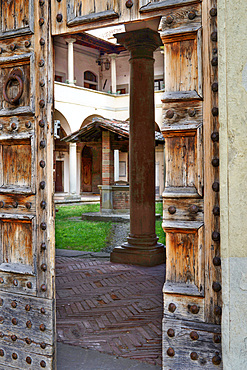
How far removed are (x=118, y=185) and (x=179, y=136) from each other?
12.2 m

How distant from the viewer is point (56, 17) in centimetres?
245

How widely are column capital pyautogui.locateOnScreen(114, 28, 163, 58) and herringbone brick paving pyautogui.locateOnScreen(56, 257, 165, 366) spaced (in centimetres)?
337

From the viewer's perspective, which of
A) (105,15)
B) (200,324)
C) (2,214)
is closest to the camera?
(200,324)

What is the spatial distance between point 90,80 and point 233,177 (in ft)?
82.5

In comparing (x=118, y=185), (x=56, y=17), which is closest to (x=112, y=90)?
(x=118, y=185)

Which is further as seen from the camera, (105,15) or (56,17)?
(56,17)

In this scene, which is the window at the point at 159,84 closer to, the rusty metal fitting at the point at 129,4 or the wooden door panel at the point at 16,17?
the wooden door panel at the point at 16,17

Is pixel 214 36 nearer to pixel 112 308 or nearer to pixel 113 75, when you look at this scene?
pixel 112 308

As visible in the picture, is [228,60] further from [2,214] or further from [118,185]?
[118,185]

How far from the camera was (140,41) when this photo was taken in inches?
240

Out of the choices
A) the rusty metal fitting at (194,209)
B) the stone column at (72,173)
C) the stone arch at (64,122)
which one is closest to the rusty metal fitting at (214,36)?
the rusty metal fitting at (194,209)

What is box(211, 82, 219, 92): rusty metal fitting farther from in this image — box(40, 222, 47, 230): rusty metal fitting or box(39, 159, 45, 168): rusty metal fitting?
box(40, 222, 47, 230): rusty metal fitting

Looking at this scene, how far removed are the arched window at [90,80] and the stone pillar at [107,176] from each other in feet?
40.8

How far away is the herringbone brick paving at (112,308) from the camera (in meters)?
3.17
